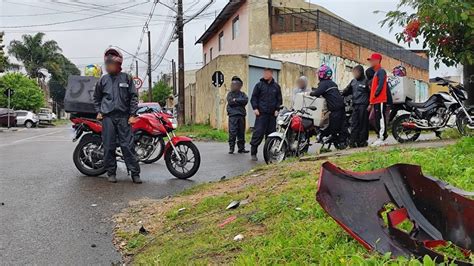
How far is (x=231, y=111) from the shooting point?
452 inches

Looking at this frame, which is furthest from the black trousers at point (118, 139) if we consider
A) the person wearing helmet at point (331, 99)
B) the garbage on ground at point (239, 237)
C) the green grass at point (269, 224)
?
the garbage on ground at point (239, 237)

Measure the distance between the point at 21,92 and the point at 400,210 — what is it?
55.4 meters

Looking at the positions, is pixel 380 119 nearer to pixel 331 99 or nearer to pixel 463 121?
pixel 331 99

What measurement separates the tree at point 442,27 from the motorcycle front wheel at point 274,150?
2712 millimetres

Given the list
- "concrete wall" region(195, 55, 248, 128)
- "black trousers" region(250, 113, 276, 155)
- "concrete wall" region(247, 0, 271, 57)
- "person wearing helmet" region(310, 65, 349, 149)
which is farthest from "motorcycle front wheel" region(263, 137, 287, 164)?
"concrete wall" region(247, 0, 271, 57)

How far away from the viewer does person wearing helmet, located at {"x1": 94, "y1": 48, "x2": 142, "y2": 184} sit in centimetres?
719

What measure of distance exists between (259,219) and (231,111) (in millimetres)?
7588

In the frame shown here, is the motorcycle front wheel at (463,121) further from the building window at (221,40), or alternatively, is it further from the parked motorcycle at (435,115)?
the building window at (221,40)

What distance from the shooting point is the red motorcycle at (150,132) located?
25.2 feet

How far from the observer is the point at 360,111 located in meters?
8.82

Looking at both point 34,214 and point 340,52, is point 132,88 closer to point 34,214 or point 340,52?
point 34,214

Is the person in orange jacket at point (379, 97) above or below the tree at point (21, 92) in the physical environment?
below

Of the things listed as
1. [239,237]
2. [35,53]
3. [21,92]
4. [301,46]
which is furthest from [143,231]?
[35,53]

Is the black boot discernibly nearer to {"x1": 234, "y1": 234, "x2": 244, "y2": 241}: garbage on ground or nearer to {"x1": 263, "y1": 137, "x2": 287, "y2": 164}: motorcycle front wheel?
{"x1": 263, "y1": 137, "x2": 287, "y2": 164}: motorcycle front wheel
